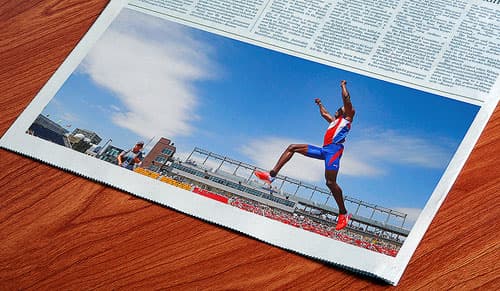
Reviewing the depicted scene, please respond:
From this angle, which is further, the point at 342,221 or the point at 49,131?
the point at 49,131

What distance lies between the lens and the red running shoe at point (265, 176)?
66cm

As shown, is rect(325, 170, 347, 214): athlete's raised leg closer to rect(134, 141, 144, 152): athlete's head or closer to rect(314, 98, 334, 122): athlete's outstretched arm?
rect(314, 98, 334, 122): athlete's outstretched arm

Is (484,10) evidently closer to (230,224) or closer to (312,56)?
(312,56)

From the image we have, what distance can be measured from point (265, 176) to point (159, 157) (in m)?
0.11

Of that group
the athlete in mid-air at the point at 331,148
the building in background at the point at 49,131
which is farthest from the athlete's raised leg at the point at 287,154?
the building in background at the point at 49,131

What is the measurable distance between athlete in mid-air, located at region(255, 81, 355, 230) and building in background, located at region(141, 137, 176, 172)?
0.09m

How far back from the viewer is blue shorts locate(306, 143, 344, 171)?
65cm

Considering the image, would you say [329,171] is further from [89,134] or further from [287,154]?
[89,134]

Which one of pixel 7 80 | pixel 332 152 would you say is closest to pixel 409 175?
pixel 332 152

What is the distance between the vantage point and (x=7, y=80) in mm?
789

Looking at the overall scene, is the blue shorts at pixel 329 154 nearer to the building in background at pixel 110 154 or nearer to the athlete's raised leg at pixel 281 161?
the athlete's raised leg at pixel 281 161

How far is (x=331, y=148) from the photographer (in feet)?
2.15

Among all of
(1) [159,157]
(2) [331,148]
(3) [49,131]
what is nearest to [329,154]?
(2) [331,148]

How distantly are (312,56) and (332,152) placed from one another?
0.13 meters
